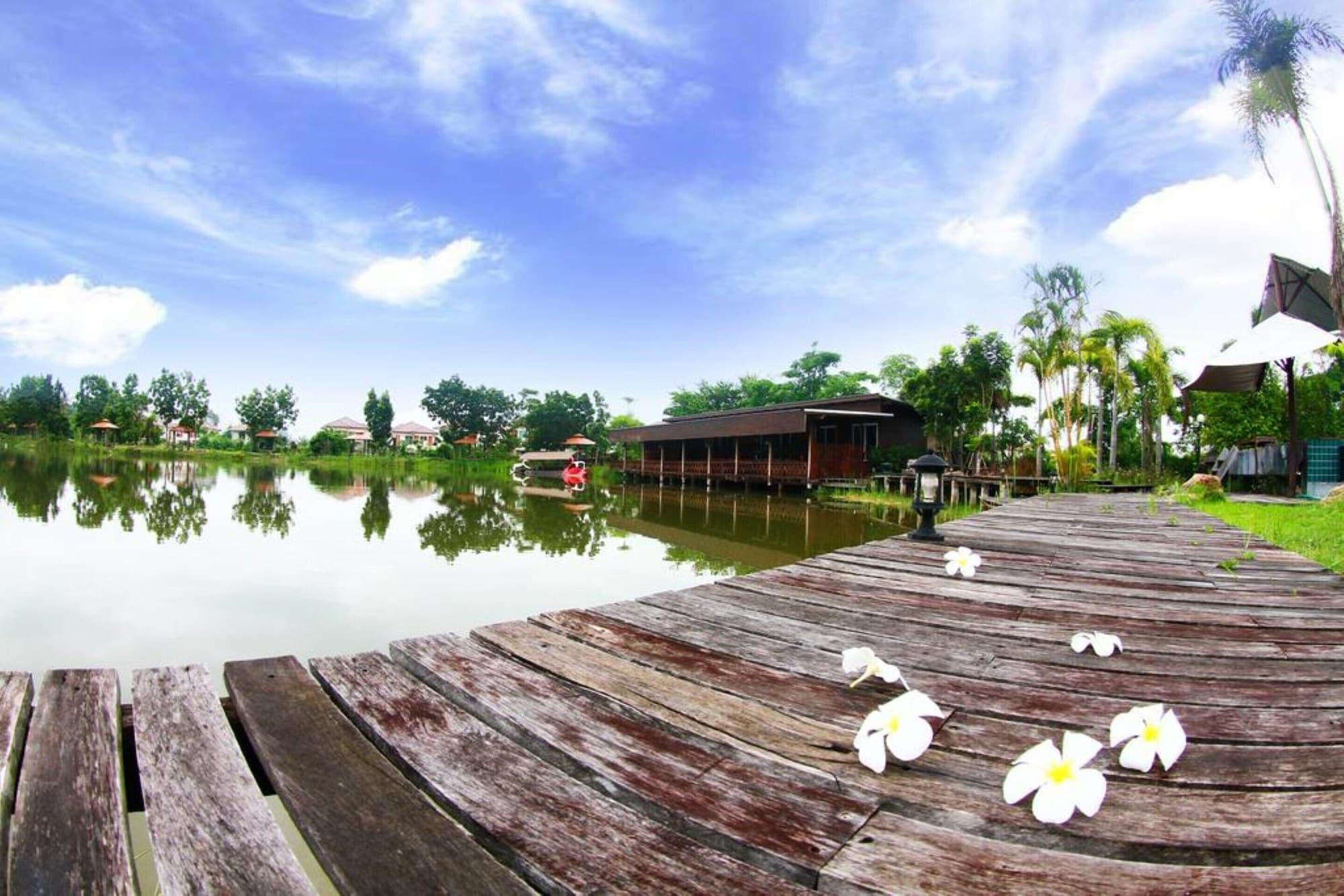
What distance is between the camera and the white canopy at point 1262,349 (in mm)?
8070

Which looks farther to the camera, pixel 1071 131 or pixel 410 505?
pixel 410 505

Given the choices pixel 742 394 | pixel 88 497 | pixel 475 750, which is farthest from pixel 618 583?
pixel 742 394

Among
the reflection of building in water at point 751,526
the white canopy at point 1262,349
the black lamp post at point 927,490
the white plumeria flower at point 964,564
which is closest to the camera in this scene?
the white plumeria flower at point 964,564

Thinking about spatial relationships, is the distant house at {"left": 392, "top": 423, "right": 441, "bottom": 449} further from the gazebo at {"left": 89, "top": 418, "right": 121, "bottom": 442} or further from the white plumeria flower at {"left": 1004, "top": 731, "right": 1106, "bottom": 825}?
the white plumeria flower at {"left": 1004, "top": 731, "right": 1106, "bottom": 825}

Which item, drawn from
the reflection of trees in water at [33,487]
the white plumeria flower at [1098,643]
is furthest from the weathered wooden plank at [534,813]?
the reflection of trees in water at [33,487]

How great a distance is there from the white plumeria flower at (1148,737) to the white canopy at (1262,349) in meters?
9.95

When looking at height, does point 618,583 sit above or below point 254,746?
below

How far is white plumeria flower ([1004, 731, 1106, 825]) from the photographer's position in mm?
908

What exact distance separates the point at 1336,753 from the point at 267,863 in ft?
5.87

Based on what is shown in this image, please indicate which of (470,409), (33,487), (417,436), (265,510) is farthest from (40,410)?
(265,510)

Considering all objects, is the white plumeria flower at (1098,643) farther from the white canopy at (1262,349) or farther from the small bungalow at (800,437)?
the small bungalow at (800,437)

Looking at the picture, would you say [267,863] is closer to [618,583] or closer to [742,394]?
[618,583]

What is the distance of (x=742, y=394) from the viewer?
38219 millimetres

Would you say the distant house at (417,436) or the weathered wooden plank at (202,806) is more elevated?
the distant house at (417,436)
